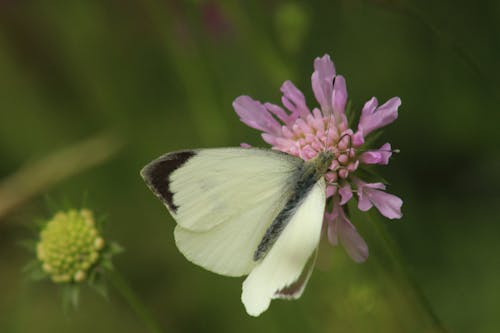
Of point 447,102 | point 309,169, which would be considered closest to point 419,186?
point 447,102

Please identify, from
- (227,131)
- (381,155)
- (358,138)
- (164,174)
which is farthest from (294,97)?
(227,131)

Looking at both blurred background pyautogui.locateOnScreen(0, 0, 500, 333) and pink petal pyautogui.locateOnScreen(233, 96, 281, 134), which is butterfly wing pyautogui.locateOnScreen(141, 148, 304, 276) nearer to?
pink petal pyautogui.locateOnScreen(233, 96, 281, 134)

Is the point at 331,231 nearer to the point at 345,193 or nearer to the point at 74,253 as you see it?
the point at 345,193

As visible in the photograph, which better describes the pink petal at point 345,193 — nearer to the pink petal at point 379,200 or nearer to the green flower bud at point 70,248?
the pink petal at point 379,200

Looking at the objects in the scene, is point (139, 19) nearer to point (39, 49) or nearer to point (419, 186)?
point (39, 49)

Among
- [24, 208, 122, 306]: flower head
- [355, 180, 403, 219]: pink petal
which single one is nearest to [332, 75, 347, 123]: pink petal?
[355, 180, 403, 219]: pink petal

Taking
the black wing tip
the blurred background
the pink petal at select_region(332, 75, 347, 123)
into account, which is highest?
the black wing tip
